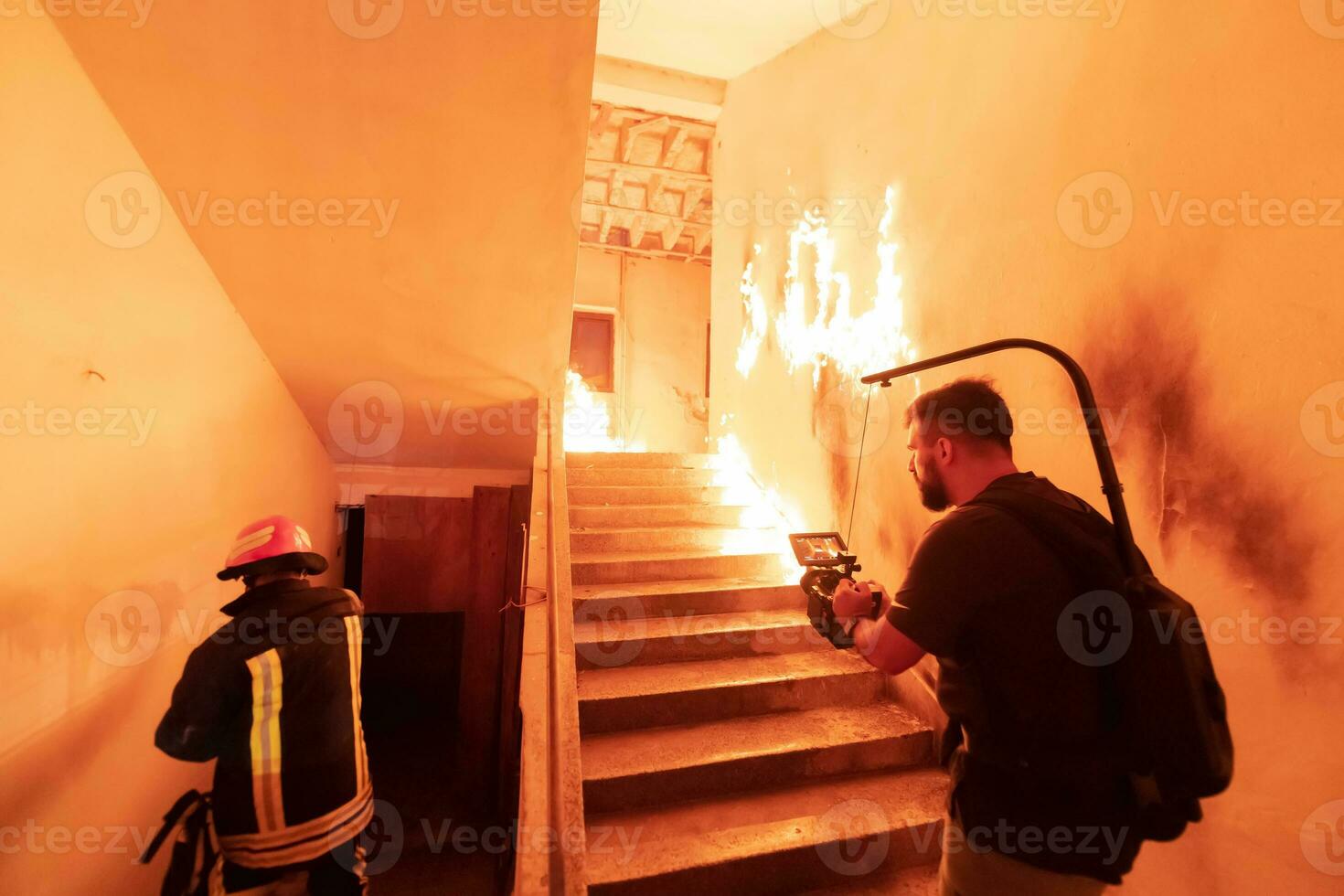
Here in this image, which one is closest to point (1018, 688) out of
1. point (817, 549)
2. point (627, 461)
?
point (817, 549)

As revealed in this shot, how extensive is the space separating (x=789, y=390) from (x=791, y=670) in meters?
2.35

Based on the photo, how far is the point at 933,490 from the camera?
1.53 metres

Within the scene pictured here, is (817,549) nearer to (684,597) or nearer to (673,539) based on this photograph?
(684,597)

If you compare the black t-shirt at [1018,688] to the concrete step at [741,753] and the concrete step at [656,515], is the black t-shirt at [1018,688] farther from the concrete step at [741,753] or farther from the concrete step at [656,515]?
the concrete step at [656,515]

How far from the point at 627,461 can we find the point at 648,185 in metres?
4.87

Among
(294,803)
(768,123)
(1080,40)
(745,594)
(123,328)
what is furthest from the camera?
(768,123)

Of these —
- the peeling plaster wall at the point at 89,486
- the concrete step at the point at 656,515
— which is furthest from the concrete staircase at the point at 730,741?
the peeling plaster wall at the point at 89,486

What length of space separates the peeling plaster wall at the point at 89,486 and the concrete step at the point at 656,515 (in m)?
2.16

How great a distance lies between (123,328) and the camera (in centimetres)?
242

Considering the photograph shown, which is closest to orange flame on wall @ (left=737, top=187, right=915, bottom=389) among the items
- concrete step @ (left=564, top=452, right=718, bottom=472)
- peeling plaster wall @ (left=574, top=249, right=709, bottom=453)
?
concrete step @ (left=564, top=452, right=718, bottom=472)

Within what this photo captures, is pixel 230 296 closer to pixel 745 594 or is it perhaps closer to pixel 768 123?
pixel 745 594

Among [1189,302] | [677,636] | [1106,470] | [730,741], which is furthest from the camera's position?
[677,636]

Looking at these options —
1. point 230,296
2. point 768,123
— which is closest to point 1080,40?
point 768,123

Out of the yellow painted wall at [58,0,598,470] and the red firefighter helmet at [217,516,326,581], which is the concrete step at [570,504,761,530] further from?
the red firefighter helmet at [217,516,326,581]
